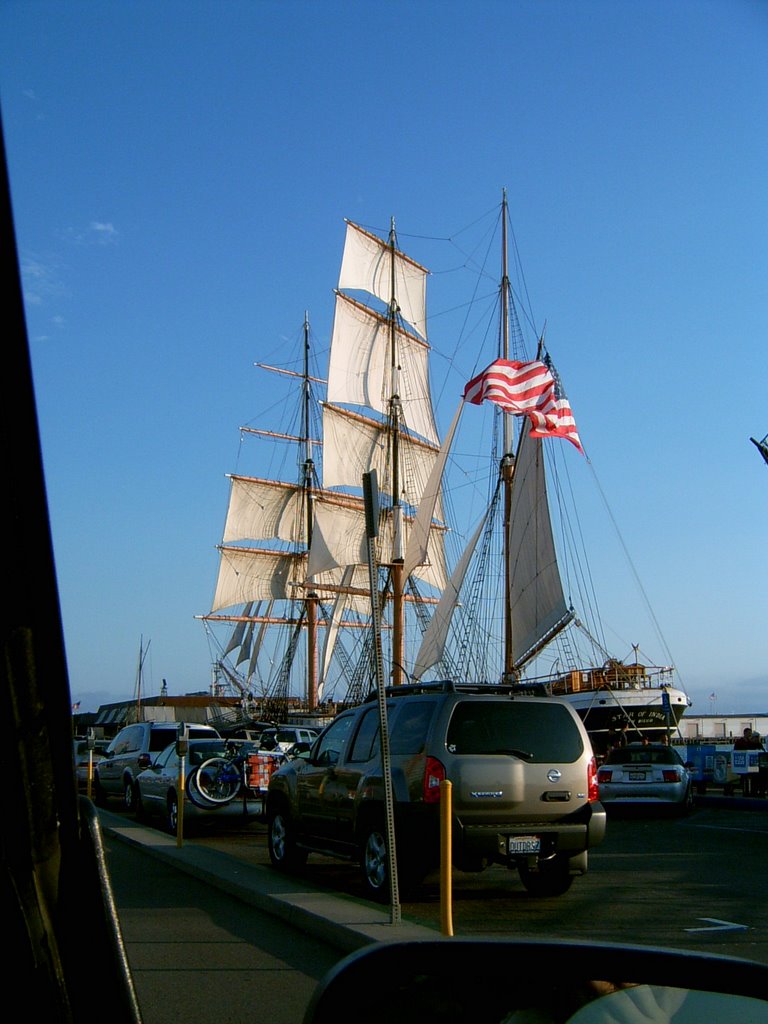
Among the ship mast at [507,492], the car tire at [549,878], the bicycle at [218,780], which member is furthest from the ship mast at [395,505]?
the car tire at [549,878]

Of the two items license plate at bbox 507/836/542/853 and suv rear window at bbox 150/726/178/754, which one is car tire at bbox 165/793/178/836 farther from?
license plate at bbox 507/836/542/853

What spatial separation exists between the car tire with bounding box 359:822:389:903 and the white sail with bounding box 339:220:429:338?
59.5m

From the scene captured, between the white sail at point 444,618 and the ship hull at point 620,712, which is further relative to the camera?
the white sail at point 444,618

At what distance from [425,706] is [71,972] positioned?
7909 millimetres

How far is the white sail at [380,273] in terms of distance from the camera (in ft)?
222

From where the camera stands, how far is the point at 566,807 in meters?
9.54

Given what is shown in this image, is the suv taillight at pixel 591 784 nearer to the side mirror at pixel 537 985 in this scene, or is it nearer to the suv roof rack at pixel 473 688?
the suv roof rack at pixel 473 688

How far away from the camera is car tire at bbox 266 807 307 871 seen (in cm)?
1147

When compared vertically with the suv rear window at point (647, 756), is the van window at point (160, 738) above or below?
above

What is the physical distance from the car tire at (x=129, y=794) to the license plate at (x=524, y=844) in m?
12.2

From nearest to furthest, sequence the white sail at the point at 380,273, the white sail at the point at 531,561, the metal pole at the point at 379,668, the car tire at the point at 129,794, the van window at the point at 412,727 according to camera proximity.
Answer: the metal pole at the point at 379,668 < the van window at the point at 412,727 < the car tire at the point at 129,794 < the white sail at the point at 531,561 < the white sail at the point at 380,273

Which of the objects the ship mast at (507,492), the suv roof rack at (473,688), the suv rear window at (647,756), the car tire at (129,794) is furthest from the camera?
the ship mast at (507,492)

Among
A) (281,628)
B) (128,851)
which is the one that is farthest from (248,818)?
(281,628)

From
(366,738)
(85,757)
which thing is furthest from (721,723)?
(366,738)
